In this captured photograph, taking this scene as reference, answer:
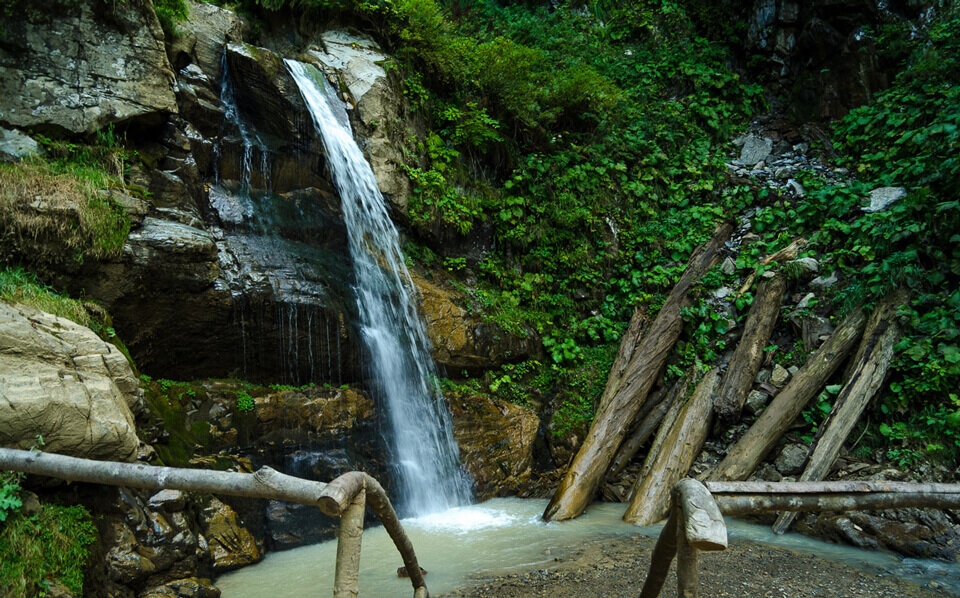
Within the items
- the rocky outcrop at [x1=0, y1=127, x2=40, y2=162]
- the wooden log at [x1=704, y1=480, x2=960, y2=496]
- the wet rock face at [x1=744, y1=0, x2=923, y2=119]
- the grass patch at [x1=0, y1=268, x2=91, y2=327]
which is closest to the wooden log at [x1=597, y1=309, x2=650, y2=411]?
the wooden log at [x1=704, y1=480, x2=960, y2=496]

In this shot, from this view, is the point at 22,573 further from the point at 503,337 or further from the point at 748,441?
the point at 748,441

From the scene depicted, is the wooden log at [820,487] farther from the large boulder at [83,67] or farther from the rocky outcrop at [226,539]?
the large boulder at [83,67]

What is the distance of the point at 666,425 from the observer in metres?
6.95

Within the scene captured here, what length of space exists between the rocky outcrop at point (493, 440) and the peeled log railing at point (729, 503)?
3966 mm

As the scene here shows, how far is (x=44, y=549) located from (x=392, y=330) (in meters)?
4.39

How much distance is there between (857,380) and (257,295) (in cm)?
688

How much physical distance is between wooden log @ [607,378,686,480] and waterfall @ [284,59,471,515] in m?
2.05

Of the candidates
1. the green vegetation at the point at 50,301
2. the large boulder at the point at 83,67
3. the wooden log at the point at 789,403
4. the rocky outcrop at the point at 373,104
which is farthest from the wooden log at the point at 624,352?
the large boulder at the point at 83,67

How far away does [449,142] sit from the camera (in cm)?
944

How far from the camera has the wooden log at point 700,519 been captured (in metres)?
2.19

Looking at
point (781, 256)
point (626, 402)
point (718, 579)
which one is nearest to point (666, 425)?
point (626, 402)

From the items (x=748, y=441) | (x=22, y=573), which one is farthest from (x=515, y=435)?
(x=22, y=573)

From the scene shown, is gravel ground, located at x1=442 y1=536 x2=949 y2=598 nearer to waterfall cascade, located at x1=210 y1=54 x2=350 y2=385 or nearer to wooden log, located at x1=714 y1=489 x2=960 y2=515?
wooden log, located at x1=714 y1=489 x2=960 y2=515

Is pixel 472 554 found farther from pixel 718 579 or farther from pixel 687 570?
pixel 687 570
